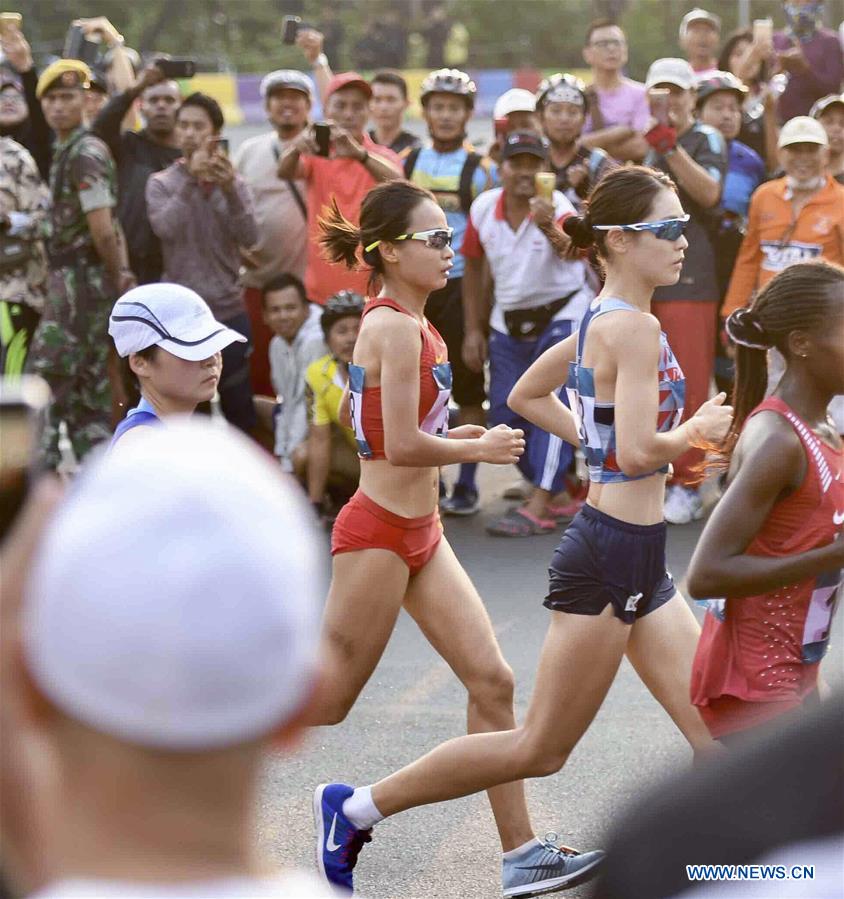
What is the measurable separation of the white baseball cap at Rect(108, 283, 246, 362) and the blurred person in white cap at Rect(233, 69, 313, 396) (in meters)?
4.93

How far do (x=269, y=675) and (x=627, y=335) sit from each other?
2742mm

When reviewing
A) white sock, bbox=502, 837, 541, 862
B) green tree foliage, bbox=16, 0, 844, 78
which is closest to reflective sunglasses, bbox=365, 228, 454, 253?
white sock, bbox=502, 837, 541, 862

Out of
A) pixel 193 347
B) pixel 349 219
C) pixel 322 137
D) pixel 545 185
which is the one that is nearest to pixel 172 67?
pixel 322 137

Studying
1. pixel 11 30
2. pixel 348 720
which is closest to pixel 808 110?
pixel 11 30

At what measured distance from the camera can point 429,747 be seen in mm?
5074

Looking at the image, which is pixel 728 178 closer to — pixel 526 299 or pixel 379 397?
pixel 526 299

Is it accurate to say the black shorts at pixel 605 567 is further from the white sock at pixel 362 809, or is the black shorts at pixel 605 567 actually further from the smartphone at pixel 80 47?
the smartphone at pixel 80 47

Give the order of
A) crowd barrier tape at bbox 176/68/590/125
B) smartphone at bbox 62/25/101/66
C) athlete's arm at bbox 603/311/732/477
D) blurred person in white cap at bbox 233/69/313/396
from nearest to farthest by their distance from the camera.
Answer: athlete's arm at bbox 603/311/732/477
blurred person in white cap at bbox 233/69/313/396
smartphone at bbox 62/25/101/66
crowd barrier tape at bbox 176/68/590/125

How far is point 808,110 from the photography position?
10328mm

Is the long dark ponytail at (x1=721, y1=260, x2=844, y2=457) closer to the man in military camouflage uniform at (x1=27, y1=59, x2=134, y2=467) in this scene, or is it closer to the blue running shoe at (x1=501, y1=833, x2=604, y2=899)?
the blue running shoe at (x1=501, y1=833, x2=604, y2=899)

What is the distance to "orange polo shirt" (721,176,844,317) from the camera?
25.7 ft

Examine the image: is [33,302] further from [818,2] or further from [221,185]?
[818,2]

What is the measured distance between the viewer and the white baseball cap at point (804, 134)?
7812 millimetres

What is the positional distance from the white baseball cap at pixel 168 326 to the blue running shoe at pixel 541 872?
157 centimetres
